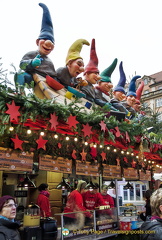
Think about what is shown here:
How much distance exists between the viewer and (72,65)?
6.97m

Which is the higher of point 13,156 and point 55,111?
point 55,111

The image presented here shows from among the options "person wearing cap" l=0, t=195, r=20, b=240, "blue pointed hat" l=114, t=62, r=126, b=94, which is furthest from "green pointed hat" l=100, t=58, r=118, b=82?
"person wearing cap" l=0, t=195, r=20, b=240

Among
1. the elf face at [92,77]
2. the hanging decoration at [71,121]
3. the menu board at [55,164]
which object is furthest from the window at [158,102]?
the hanging decoration at [71,121]

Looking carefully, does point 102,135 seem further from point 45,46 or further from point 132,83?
point 132,83

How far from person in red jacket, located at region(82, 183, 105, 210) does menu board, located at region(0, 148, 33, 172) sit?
283cm

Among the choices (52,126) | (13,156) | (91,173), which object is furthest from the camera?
(91,173)

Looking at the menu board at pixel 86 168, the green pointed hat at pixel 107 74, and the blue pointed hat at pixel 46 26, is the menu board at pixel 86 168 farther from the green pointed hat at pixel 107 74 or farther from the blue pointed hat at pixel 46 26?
the blue pointed hat at pixel 46 26

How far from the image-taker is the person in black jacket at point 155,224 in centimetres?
257

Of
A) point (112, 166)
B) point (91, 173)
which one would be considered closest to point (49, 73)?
point (91, 173)

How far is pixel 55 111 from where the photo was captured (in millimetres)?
4574

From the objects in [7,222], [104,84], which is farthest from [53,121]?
[104,84]

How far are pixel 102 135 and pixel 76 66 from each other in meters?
2.49

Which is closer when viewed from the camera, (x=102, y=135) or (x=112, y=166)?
(x=102, y=135)

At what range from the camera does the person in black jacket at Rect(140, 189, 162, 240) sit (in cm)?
257
